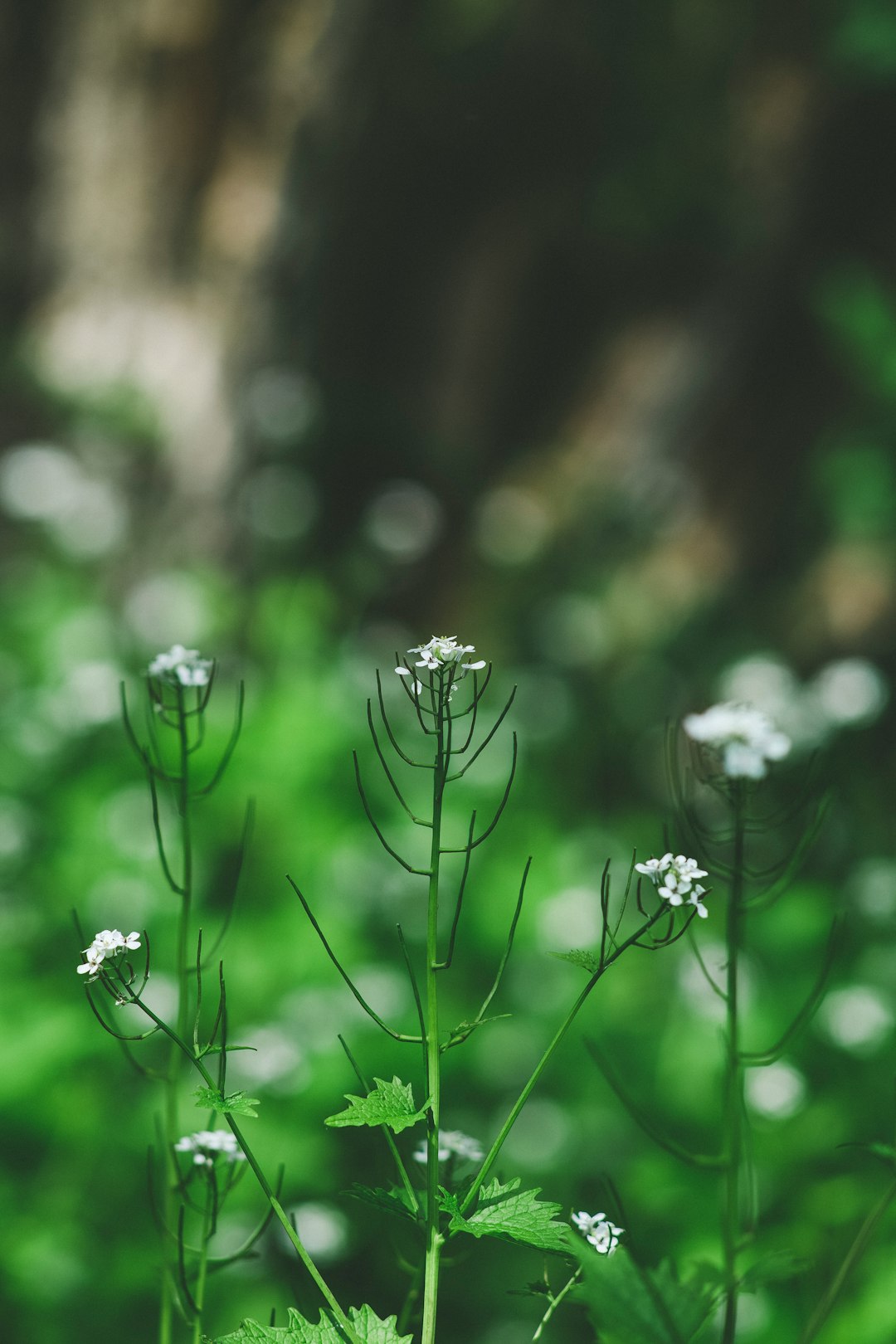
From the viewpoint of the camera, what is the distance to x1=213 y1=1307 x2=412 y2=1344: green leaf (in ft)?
2.17

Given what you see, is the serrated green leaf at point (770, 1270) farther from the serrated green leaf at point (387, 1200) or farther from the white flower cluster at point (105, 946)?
the white flower cluster at point (105, 946)

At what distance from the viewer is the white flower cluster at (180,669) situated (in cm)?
79

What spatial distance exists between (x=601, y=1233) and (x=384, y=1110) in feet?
0.61

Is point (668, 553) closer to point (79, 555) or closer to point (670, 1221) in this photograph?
point (79, 555)

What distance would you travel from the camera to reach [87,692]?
2871mm

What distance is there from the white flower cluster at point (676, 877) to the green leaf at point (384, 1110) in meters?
0.20

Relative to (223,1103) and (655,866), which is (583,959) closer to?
(655,866)

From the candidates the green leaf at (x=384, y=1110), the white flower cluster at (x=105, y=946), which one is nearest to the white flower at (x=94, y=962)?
the white flower cluster at (x=105, y=946)

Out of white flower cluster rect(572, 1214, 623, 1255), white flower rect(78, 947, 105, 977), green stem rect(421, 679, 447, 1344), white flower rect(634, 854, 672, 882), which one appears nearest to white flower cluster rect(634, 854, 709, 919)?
white flower rect(634, 854, 672, 882)

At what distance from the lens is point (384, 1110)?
67 cm

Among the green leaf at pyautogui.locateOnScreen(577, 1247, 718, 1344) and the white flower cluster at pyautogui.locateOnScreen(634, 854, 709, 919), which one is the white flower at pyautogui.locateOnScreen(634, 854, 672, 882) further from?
the green leaf at pyautogui.locateOnScreen(577, 1247, 718, 1344)

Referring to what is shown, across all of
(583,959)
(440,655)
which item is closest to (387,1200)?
(583,959)

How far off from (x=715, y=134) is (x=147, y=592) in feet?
9.87

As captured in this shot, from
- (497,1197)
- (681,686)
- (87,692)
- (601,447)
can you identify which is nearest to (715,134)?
(601,447)
